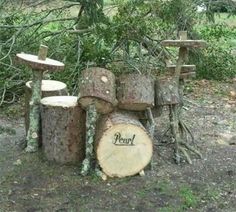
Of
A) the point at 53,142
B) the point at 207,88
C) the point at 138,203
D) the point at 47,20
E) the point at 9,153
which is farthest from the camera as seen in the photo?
the point at 207,88

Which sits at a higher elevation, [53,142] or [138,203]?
[53,142]

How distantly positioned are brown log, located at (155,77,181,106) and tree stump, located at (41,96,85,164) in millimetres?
654

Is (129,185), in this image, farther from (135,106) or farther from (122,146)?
(135,106)

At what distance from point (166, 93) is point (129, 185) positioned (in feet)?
2.83

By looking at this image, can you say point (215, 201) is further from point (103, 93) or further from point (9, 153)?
point (9, 153)

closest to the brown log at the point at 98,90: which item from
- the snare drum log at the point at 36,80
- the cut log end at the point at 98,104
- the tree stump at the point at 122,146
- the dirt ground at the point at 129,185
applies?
the cut log end at the point at 98,104

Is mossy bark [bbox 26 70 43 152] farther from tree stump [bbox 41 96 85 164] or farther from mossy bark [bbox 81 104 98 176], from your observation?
mossy bark [bbox 81 104 98 176]

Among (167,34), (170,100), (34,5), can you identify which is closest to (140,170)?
(170,100)

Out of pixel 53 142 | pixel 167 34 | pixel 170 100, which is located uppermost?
pixel 167 34

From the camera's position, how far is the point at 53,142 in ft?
13.5

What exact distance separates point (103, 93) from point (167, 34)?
9.06ft

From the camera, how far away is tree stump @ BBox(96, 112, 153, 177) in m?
3.86

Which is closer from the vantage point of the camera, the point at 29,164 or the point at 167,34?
the point at 29,164

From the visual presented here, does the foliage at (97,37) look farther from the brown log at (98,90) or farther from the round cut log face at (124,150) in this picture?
the round cut log face at (124,150)
